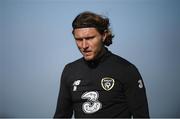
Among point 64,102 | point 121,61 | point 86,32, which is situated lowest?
point 64,102

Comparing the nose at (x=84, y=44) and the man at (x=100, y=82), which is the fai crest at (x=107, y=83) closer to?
the man at (x=100, y=82)

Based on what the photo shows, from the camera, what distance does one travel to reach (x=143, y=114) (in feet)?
3.99

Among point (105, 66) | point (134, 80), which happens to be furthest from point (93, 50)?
point (134, 80)

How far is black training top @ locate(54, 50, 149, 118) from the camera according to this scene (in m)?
1.21

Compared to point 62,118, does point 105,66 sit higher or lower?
higher

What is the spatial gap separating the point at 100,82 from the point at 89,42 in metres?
0.17

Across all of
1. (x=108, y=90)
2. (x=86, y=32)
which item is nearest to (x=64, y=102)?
(x=108, y=90)

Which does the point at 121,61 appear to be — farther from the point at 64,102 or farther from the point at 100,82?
the point at 64,102

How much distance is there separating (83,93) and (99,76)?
0.09m

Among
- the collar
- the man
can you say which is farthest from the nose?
the collar

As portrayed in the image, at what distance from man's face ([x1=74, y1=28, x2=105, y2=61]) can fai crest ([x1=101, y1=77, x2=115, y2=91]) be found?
10 cm

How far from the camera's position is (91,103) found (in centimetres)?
122

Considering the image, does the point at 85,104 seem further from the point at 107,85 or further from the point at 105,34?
the point at 105,34

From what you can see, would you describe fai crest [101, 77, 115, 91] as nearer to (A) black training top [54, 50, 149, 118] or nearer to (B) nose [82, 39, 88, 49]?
(A) black training top [54, 50, 149, 118]
